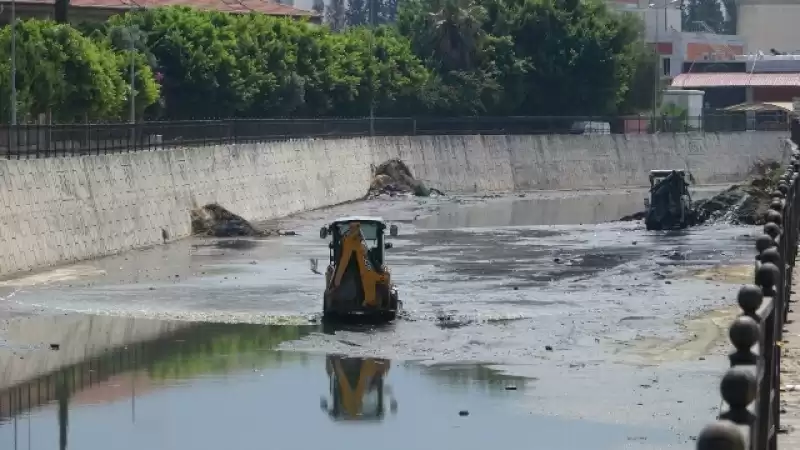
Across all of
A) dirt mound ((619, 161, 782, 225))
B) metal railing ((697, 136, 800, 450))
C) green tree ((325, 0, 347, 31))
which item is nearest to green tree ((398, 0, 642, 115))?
dirt mound ((619, 161, 782, 225))

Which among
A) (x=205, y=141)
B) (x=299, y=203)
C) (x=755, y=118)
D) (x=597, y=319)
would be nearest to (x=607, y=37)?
(x=755, y=118)

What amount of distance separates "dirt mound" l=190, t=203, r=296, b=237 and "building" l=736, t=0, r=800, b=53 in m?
120

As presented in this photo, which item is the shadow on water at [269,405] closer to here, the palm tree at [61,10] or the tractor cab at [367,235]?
the tractor cab at [367,235]

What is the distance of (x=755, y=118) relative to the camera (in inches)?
4181

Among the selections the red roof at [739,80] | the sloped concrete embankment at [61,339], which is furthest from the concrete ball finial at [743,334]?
the red roof at [739,80]

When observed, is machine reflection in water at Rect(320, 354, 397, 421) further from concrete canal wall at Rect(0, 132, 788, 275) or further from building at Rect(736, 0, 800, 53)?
building at Rect(736, 0, 800, 53)

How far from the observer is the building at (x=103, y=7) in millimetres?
87875

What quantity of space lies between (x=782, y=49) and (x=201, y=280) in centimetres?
13668

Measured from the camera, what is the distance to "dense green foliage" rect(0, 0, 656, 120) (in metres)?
64.5

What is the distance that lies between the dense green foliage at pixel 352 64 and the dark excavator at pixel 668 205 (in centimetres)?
2038

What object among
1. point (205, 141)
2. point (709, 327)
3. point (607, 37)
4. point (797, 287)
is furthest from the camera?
point (607, 37)

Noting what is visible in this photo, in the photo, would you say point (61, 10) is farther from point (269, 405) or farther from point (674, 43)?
point (674, 43)

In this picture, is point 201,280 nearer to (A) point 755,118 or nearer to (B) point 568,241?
(B) point 568,241

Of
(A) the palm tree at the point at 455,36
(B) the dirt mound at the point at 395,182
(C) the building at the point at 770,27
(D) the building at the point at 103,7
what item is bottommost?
(B) the dirt mound at the point at 395,182
